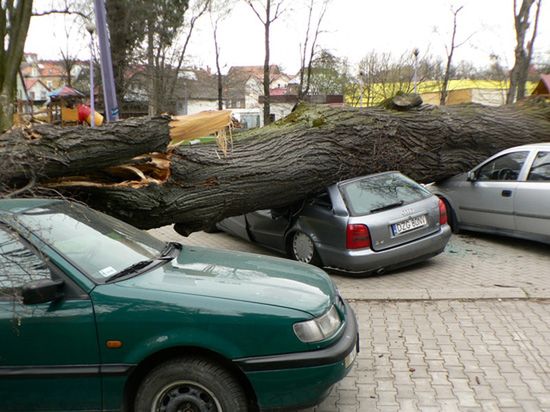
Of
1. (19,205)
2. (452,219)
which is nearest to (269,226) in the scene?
(452,219)

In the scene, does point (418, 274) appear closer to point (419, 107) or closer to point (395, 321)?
point (395, 321)

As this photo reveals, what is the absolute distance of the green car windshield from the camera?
9.78 ft

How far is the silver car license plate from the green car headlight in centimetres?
320

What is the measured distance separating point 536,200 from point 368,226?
2.54 meters

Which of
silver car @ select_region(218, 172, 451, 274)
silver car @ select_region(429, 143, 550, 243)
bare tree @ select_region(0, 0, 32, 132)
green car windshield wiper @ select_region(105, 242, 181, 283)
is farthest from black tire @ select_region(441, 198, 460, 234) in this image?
bare tree @ select_region(0, 0, 32, 132)

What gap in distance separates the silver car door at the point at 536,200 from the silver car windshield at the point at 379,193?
4.75ft

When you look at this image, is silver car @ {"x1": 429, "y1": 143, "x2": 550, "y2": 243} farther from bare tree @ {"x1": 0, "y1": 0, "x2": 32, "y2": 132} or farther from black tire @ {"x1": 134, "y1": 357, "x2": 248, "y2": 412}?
bare tree @ {"x1": 0, "y1": 0, "x2": 32, "y2": 132}

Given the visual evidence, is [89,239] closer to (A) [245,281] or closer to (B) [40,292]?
(B) [40,292]

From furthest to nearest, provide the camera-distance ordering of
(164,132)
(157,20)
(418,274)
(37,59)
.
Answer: (37,59) → (157,20) → (418,274) → (164,132)

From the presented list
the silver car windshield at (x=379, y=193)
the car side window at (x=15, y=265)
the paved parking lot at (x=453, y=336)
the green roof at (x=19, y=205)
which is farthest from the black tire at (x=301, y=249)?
the car side window at (x=15, y=265)

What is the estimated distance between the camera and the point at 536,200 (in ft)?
21.9

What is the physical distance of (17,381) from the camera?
2.76m

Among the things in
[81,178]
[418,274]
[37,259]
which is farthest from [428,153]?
[37,259]

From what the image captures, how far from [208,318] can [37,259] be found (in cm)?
106
